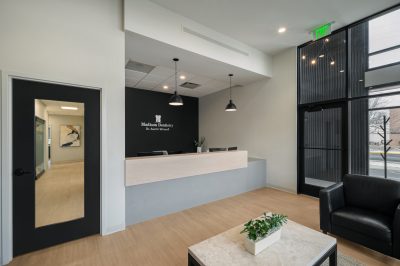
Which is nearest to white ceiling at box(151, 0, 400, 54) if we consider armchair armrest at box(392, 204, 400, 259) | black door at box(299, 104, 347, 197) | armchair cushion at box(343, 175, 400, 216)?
black door at box(299, 104, 347, 197)

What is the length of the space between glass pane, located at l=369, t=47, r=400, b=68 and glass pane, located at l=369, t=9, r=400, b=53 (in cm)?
13

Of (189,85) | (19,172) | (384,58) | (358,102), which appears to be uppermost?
(189,85)

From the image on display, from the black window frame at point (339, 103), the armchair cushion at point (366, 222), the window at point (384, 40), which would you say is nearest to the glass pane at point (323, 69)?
the black window frame at point (339, 103)

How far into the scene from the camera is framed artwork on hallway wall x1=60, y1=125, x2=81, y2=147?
2.74 m

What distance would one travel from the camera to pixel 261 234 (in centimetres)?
168

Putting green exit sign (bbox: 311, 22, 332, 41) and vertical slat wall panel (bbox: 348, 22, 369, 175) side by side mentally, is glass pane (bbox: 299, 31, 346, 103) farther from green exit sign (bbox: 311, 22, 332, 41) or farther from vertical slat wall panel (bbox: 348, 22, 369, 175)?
green exit sign (bbox: 311, 22, 332, 41)

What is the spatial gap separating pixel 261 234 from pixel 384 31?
4722mm

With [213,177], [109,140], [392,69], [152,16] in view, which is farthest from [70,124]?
[392,69]

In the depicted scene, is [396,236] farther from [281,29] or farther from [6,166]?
[6,166]

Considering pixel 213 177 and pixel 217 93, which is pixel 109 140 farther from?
pixel 217 93

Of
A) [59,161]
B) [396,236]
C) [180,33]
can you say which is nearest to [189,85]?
[180,33]

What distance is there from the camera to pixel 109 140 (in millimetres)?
2924

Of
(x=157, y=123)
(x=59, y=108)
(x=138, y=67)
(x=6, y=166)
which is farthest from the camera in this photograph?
(x=157, y=123)

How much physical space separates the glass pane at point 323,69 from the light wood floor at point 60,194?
5.32 metres
